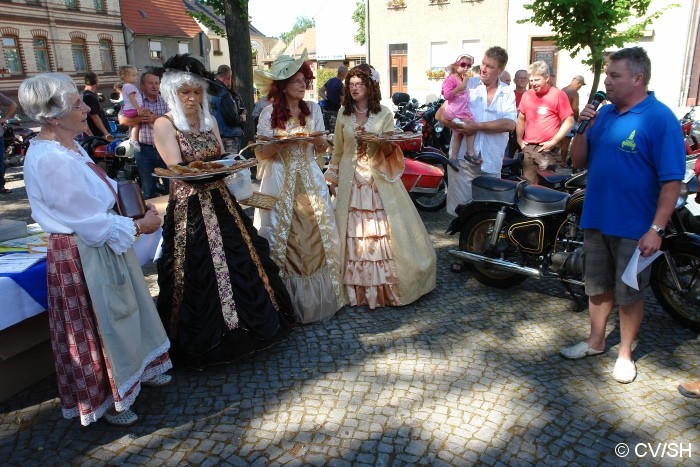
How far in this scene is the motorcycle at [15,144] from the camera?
34.9 feet

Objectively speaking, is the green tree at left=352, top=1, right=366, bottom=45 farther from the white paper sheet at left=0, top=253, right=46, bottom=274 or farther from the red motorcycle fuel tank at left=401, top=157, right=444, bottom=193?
the white paper sheet at left=0, top=253, right=46, bottom=274

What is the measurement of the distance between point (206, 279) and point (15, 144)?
1043 cm

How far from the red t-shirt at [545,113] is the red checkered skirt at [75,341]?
478 cm

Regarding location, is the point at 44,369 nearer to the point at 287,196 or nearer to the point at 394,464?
the point at 287,196

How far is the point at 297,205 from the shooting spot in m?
3.76

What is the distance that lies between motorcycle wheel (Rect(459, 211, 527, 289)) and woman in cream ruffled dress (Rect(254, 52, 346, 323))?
125 cm

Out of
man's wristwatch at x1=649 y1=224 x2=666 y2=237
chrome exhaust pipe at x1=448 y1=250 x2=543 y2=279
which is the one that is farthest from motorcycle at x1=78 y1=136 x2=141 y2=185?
man's wristwatch at x1=649 y1=224 x2=666 y2=237

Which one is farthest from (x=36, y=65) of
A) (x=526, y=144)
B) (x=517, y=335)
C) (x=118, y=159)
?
(x=517, y=335)

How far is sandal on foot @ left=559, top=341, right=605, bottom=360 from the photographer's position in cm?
322

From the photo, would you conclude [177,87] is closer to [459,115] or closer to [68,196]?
[68,196]

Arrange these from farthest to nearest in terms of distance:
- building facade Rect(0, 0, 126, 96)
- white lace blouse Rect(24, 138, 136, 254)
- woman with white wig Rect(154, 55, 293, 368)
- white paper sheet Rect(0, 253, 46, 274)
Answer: building facade Rect(0, 0, 126, 96) → woman with white wig Rect(154, 55, 293, 368) → white paper sheet Rect(0, 253, 46, 274) → white lace blouse Rect(24, 138, 136, 254)

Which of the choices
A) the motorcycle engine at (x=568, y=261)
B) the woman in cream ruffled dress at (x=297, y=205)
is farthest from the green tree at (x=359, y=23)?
the motorcycle engine at (x=568, y=261)

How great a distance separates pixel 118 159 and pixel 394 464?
7.04m

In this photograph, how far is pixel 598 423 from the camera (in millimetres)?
2617
